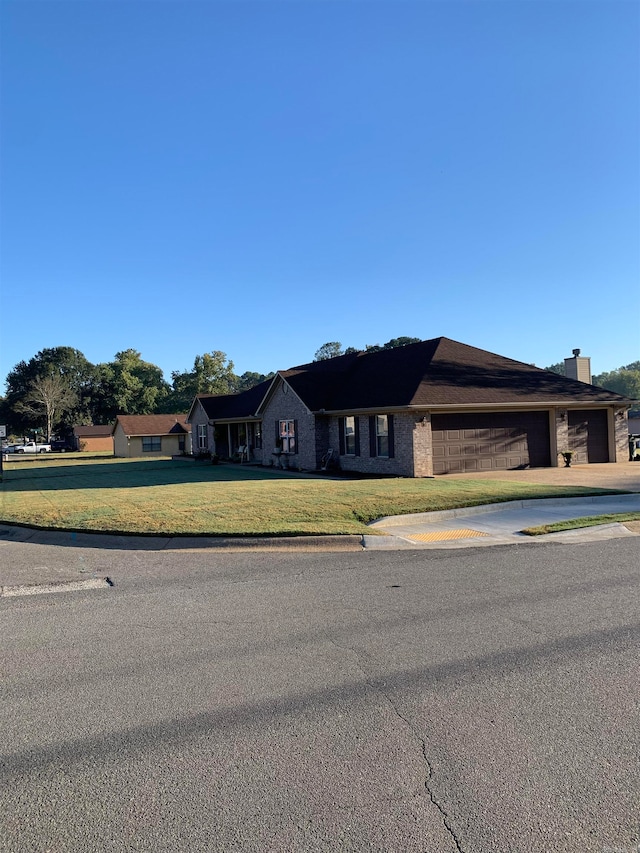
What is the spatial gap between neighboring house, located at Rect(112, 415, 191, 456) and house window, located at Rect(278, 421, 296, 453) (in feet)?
75.2

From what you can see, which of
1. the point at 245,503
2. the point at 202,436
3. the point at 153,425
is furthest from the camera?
the point at 153,425

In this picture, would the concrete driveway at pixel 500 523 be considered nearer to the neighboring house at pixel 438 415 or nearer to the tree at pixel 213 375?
the neighboring house at pixel 438 415

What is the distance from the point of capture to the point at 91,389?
91.8 metres

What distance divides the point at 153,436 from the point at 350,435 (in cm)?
3022

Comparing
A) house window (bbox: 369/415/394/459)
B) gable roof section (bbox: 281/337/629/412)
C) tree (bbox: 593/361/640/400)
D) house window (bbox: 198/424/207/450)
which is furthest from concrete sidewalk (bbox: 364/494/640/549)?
tree (bbox: 593/361/640/400)

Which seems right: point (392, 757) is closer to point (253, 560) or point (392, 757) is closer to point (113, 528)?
point (253, 560)

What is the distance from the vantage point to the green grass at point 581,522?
1114cm

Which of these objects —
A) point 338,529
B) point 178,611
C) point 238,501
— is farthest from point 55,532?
point 178,611

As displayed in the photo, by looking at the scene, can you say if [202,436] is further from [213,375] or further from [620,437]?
[213,375]

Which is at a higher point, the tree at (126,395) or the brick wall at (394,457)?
the tree at (126,395)

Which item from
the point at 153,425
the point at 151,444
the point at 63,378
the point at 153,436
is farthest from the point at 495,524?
the point at 63,378

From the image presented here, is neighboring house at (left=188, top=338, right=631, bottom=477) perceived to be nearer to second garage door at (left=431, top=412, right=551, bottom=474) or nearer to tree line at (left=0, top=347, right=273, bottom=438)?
second garage door at (left=431, top=412, right=551, bottom=474)

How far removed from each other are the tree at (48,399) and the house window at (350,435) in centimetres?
6742

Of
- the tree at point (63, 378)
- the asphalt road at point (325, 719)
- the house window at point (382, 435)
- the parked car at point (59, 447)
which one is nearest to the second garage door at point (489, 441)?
the house window at point (382, 435)
